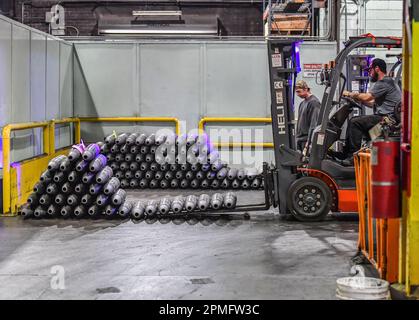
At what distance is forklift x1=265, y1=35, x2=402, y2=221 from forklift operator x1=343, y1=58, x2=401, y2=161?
0.18 metres

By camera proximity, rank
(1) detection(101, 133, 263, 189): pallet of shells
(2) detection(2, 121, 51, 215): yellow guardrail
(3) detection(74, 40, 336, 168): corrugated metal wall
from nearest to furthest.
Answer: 1. (2) detection(2, 121, 51, 215): yellow guardrail
2. (1) detection(101, 133, 263, 189): pallet of shells
3. (3) detection(74, 40, 336, 168): corrugated metal wall

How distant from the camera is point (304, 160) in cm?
988

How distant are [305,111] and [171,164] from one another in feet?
11.0

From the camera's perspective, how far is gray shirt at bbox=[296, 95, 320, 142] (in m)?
11.2

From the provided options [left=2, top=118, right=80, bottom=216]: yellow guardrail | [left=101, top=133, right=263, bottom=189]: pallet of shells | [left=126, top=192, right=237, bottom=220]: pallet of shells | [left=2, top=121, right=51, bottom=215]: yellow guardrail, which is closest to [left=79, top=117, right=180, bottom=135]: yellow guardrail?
[left=101, top=133, right=263, bottom=189]: pallet of shells

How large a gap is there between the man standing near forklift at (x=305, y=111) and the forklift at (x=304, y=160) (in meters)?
1.32

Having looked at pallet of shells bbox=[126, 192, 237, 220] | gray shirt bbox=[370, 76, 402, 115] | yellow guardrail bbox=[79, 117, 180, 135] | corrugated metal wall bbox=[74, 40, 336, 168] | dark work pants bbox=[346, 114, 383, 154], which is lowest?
pallet of shells bbox=[126, 192, 237, 220]

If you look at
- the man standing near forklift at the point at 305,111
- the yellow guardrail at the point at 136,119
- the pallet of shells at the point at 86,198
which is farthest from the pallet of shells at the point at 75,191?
the yellow guardrail at the point at 136,119

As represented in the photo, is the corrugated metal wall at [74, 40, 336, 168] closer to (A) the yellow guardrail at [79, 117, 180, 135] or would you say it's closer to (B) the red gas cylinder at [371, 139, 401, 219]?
(A) the yellow guardrail at [79, 117, 180, 135]

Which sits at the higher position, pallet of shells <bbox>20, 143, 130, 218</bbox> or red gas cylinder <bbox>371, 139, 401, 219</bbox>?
red gas cylinder <bbox>371, 139, 401, 219</bbox>

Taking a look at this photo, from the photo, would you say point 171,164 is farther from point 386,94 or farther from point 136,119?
point 386,94

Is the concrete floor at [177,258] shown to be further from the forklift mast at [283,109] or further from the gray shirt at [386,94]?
the gray shirt at [386,94]
